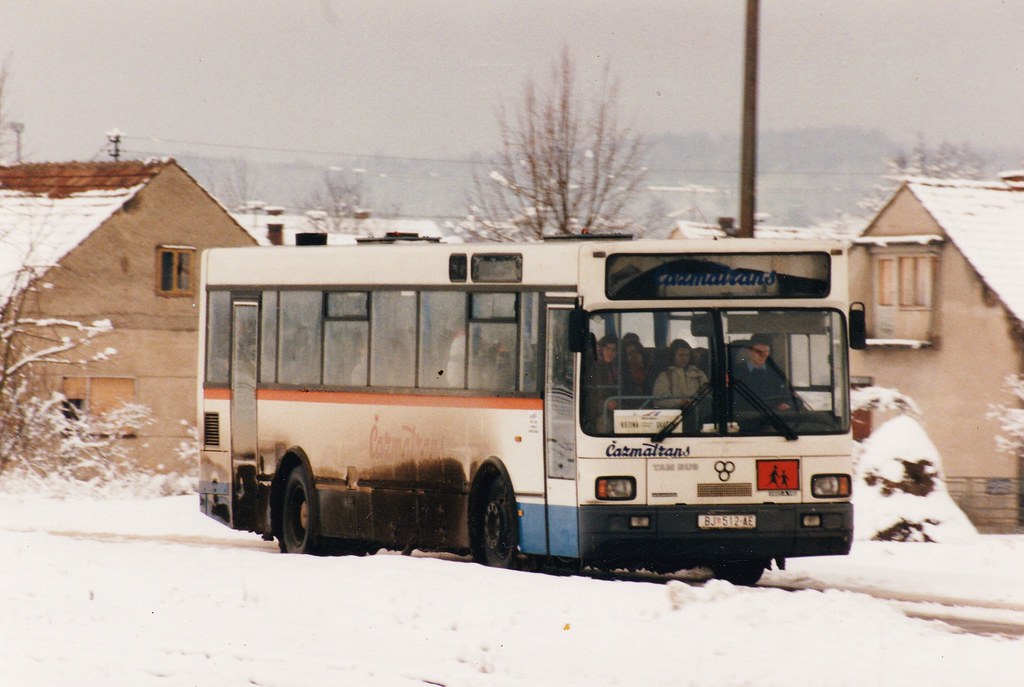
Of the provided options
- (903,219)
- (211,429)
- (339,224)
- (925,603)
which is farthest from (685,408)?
(339,224)

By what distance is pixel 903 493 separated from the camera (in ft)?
70.7

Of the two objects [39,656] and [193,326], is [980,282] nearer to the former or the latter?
[193,326]

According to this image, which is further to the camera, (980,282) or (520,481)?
(980,282)

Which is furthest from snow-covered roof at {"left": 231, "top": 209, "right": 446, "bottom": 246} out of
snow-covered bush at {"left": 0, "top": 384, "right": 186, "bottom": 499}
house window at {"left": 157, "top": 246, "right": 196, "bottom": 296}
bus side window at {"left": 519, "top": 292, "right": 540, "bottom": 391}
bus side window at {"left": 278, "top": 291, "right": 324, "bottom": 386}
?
bus side window at {"left": 519, "top": 292, "right": 540, "bottom": 391}

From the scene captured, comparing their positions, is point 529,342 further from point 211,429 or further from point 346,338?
point 211,429

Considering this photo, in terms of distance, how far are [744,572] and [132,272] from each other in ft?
125

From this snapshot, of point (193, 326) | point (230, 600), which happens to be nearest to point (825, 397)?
point (230, 600)

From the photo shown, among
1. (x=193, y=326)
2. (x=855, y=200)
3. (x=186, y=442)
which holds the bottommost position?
(x=186, y=442)

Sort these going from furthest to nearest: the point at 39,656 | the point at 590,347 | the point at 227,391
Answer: the point at 227,391, the point at 590,347, the point at 39,656

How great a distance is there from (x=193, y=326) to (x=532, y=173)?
18617 millimetres

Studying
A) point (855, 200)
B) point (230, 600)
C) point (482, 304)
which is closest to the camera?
point (230, 600)

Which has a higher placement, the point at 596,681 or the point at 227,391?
the point at 227,391

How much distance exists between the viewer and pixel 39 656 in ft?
33.7

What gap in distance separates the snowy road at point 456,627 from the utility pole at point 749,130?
6.37 metres
